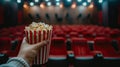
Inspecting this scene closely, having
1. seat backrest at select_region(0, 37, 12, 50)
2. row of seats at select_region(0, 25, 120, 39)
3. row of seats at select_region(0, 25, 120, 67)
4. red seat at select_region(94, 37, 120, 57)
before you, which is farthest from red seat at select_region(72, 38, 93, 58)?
seat backrest at select_region(0, 37, 12, 50)

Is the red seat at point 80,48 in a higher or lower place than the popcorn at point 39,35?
lower

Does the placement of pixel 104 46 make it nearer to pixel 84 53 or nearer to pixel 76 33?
pixel 84 53

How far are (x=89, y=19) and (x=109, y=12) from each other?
8044 mm

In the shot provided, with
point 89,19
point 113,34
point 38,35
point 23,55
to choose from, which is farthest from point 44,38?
point 89,19

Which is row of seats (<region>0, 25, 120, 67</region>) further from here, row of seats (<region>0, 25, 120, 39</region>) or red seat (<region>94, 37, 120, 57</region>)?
row of seats (<region>0, 25, 120, 39</region>)

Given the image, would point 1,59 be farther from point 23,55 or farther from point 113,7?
point 113,7

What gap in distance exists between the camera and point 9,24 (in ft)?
59.8

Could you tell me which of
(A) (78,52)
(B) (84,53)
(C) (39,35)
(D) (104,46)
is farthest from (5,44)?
(C) (39,35)

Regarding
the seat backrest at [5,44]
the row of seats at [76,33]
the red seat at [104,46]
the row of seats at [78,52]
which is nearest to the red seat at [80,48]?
the row of seats at [78,52]

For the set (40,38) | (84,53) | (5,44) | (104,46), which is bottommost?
(84,53)

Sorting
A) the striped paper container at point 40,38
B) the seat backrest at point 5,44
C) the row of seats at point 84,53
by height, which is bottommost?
the row of seats at point 84,53

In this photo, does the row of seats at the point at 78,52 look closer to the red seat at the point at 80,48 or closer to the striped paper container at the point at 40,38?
the red seat at the point at 80,48

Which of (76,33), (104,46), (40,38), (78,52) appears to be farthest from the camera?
(76,33)

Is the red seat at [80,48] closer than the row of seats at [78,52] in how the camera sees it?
No
